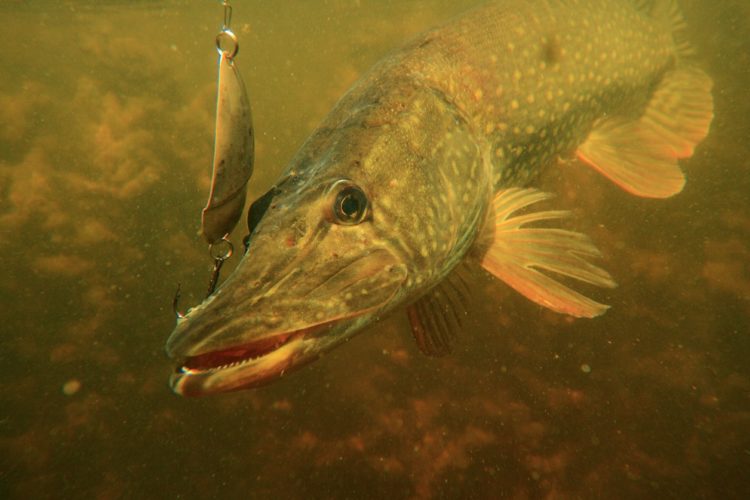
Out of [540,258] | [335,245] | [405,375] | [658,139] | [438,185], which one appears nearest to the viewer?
[335,245]

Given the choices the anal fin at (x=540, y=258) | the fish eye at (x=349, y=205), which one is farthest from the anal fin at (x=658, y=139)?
the fish eye at (x=349, y=205)

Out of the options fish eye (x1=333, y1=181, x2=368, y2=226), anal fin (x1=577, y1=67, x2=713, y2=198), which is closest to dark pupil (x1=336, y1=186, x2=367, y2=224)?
fish eye (x1=333, y1=181, x2=368, y2=226)

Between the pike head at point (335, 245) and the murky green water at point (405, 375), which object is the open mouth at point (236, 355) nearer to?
the pike head at point (335, 245)

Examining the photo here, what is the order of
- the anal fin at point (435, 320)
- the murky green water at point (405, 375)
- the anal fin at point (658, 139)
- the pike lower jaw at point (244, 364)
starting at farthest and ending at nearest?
the anal fin at point (658, 139), the murky green water at point (405, 375), the anal fin at point (435, 320), the pike lower jaw at point (244, 364)

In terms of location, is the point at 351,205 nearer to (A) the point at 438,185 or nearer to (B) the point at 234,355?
(A) the point at 438,185

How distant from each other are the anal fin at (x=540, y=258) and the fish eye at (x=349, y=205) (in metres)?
1.27

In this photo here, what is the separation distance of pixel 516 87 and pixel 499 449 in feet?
10.1

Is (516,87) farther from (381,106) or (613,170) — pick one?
(613,170)

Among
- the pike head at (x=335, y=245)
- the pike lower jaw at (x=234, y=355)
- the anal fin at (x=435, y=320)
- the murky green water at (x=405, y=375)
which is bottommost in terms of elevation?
the murky green water at (x=405, y=375)

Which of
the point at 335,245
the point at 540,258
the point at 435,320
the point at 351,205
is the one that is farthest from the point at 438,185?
the point at 435,320

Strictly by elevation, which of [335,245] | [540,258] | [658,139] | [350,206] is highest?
[350,206]

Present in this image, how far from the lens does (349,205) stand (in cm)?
191

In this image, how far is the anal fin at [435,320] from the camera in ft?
9.57

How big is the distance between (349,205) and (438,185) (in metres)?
0.71
